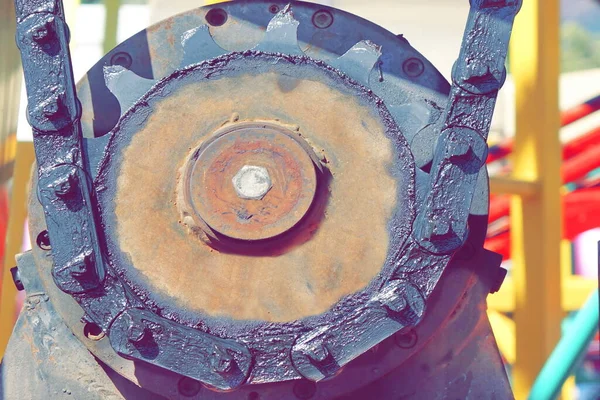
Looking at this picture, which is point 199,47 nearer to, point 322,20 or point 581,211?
point 322,20

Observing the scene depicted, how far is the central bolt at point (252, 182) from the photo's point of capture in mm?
1546

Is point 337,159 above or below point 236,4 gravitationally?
below

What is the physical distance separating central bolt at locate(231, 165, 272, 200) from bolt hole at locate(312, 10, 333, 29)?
400mm

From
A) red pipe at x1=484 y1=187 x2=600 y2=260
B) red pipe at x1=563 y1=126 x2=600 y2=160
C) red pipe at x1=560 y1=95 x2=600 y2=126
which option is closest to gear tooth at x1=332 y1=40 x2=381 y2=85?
red pipe at x1=484 y1=187 x2=600 y2=260

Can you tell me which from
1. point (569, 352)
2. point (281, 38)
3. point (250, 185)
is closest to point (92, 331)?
point (250, 185)

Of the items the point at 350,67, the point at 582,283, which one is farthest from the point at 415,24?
the point at 350,67

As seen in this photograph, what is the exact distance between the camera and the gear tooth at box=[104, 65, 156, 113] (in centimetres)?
167

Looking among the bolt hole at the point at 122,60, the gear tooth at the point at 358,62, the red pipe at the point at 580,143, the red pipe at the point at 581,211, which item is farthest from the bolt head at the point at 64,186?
the red pipe at the point at 580,143

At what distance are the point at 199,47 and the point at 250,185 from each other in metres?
0.34

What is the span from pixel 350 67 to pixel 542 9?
54.7 inches

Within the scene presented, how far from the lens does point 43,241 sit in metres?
1.64

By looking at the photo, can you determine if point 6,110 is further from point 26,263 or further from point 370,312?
point 370,312

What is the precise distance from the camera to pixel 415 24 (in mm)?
9133

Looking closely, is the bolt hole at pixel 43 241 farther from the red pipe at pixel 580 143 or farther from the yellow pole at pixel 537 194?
the red pipe at pixel 580 143
